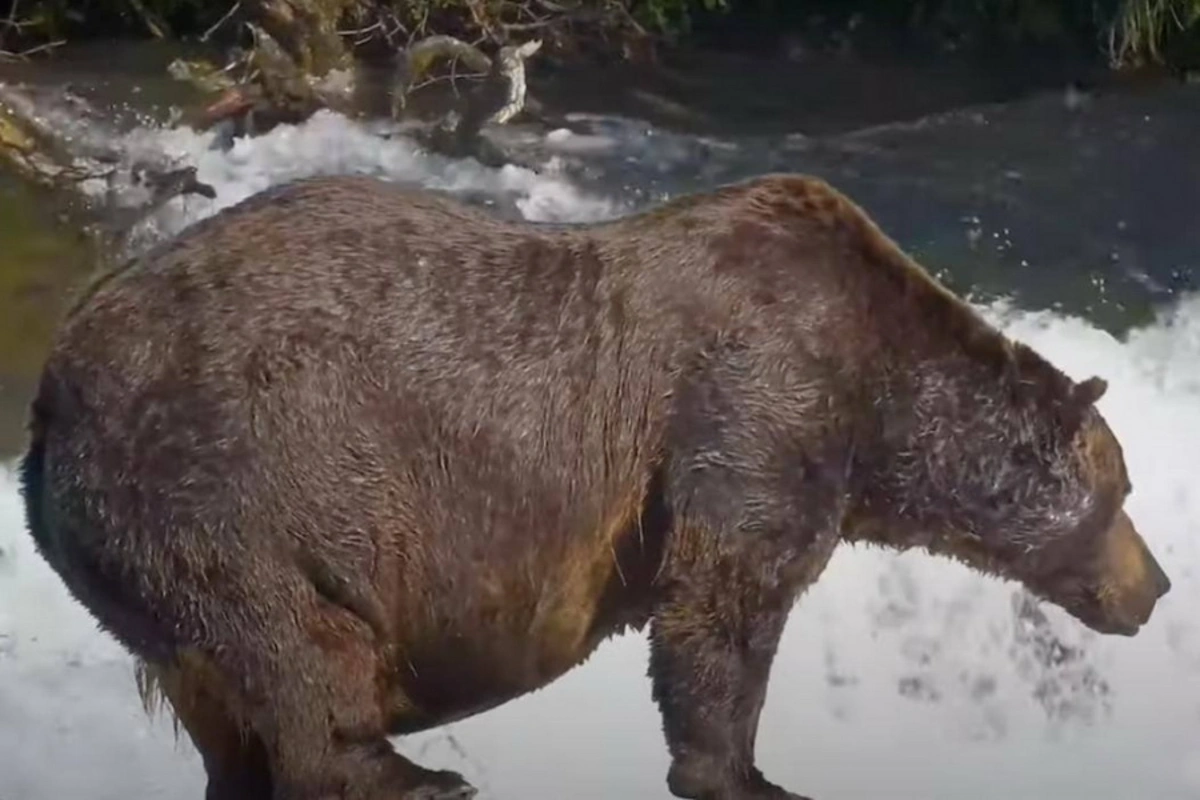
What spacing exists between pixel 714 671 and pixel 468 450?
625 mm

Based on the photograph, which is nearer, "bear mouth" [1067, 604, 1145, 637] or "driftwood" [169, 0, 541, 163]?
"bear mouth" [1067, 604, 1145, 637]

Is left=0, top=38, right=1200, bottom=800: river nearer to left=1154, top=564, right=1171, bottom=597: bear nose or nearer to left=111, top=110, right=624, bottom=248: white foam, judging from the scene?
left=111, top=110, right=624, bottom=248: white foam

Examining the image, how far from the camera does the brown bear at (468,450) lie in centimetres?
322

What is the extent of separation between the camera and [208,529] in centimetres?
320

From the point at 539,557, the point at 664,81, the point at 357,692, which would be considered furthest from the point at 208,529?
the point at 664,81

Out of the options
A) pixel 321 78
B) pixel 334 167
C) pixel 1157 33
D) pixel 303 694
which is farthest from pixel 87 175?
pixel 303 694

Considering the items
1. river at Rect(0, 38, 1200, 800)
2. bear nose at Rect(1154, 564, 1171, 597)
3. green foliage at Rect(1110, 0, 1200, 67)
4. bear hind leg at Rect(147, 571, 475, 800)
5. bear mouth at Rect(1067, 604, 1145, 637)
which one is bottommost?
river at Rect(0, 38, 1200, 800)

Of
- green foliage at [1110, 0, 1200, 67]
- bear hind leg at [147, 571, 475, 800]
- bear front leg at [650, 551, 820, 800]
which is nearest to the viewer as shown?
bear hind leg at [147, 571, 475, 800]

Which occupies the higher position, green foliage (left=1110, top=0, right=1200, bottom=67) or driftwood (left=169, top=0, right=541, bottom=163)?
green foliage (left=1110, top=0, right=1200, bottom=67)

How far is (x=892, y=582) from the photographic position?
7.17m

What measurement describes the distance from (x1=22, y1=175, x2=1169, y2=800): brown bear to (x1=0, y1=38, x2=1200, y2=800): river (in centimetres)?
254

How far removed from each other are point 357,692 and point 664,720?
631mm

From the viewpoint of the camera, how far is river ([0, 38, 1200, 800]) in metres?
6.27

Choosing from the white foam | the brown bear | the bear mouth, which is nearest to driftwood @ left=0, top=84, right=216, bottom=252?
the white foam
